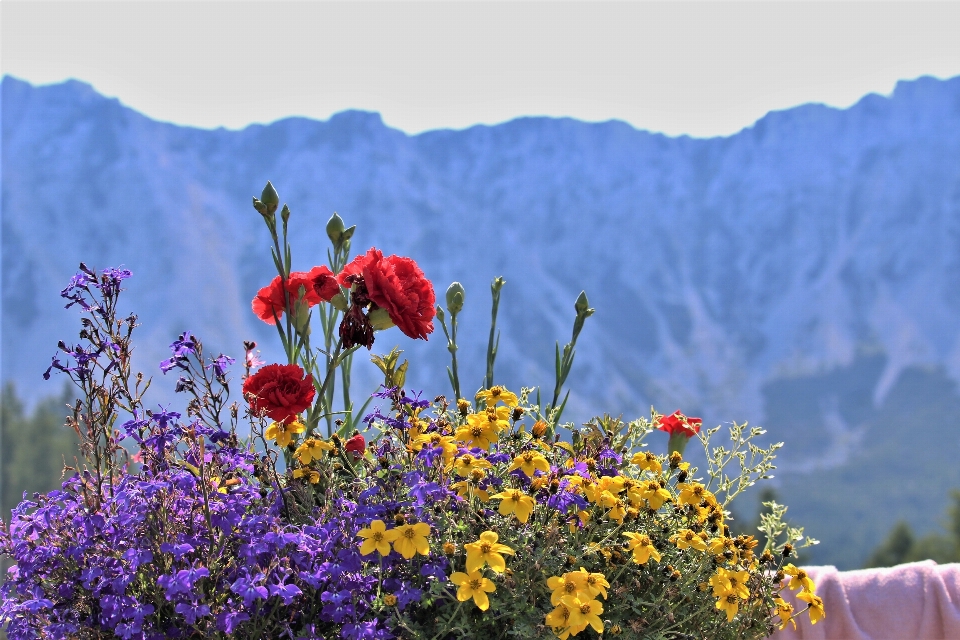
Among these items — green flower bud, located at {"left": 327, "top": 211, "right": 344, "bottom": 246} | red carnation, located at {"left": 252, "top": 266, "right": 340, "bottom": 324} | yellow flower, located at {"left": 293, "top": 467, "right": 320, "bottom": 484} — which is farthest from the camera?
green flower bud, located at {"left": 327, "top": 211, "right": 344, "bottom": 246}

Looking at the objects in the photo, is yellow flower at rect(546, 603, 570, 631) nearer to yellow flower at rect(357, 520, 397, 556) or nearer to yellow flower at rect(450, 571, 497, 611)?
yellow flower at rect(450, 571, 497, 611)

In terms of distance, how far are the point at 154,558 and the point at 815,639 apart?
1173 mm

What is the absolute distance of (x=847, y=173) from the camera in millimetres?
43719

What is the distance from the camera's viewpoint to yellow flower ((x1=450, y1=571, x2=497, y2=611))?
887 millimetres

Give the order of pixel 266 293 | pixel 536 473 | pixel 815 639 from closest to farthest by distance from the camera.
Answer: pixel 536 473 → pixel 266 293 → pixel 815 639

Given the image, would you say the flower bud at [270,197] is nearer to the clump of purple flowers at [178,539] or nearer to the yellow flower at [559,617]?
the clump of purple flowers at [178,539]

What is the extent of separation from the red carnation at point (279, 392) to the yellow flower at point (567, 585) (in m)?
0.41

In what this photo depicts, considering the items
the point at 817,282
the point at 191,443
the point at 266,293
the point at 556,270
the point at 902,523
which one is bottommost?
the point at 191,443

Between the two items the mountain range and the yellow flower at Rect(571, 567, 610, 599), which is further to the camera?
the mountain range

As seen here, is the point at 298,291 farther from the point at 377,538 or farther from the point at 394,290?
the point at 377,538

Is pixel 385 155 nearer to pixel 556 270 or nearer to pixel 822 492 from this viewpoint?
pixel 556 270

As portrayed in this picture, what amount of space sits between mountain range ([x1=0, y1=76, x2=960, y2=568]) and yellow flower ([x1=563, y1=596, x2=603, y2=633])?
3569cm

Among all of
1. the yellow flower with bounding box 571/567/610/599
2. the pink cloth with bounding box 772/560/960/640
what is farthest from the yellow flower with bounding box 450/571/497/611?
the pink cloth with bounding box 772/560/960/640

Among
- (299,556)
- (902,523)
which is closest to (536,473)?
(299,556)
